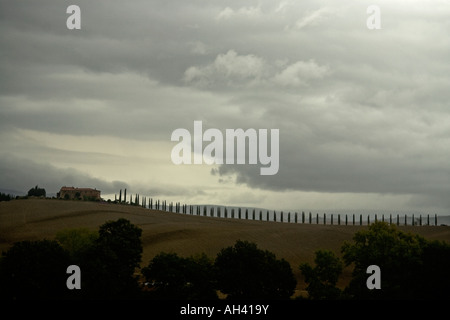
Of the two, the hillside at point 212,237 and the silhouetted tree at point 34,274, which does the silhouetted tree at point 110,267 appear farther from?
the hillside at point 212,237

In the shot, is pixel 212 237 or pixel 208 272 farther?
pixel 212 237

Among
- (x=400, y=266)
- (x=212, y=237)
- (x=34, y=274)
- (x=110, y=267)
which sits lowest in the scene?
(x=34, y=274)

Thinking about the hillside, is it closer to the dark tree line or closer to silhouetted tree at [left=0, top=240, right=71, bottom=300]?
the dark tree line

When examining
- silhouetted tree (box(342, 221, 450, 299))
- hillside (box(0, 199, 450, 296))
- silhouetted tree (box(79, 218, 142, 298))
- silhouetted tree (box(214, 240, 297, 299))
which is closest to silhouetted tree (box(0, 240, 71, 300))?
silhouetted tree (box(79, 218, 142, 298))

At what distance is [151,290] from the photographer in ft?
314

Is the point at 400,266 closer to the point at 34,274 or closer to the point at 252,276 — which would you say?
the point at 252,276

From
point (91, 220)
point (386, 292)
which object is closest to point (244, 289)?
point (386, 292)

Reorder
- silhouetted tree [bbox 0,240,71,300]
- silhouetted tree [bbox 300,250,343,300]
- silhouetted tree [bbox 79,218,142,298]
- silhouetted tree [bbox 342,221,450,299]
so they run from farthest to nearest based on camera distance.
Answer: silhouetted tree [bbox 300,250,343,300] → silhouetted tree [bbox 342,221,450,299] → silhouetted tree [bbox 79,218,142,298] → silhouetted tree [bbox 0,240,71,300]

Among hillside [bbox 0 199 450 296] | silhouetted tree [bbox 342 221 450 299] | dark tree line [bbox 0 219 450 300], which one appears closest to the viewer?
dark tree line [bbox 0 219 450 300]

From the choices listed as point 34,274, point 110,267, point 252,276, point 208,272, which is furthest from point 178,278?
point 34,274

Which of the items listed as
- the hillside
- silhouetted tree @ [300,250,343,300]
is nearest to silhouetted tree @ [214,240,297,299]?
silhouetted tree @ [300,250,343,300]

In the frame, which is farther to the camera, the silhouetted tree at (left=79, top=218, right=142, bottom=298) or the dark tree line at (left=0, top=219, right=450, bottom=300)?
the silhouetted tree at (left=79, top=218, right=142, bottom=298)

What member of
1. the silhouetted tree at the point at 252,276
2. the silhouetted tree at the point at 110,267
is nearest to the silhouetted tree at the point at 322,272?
the silhouetted tree at the point at 252,276
